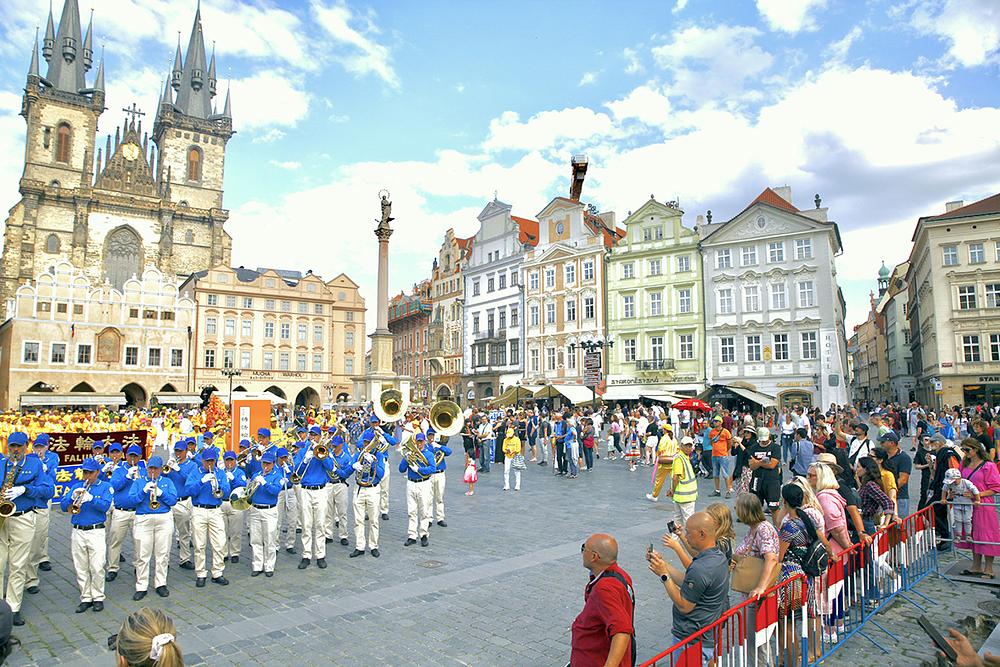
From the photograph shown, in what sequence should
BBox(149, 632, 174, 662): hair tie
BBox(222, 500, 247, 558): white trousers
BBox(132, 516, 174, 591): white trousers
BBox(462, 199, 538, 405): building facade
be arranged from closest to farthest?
1. BBox(149, 632, 174, 662): hair tie
2. BBox(132, 516, 174, 591): white trousers
3. BBox(222, 500, 247, 558): white trousers
4. BBox(462, 199, 538, 405): building facade

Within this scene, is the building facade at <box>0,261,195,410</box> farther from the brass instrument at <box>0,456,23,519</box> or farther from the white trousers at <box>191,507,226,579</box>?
the white trousers at <box>191,507,226,579</box>

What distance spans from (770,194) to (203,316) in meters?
49.7

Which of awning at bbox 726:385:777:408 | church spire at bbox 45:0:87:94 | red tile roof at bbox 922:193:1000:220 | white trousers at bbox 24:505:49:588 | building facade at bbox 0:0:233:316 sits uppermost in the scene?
church spire at bbox 45:0:87:94

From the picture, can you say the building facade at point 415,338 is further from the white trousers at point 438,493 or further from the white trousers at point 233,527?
the white trousers at point 233,527

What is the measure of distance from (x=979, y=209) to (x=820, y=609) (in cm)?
4758

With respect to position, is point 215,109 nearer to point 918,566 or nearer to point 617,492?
point 617,492

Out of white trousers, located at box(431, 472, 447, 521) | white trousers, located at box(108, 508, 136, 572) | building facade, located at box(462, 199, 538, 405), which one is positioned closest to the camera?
white trousers, located at box(108, 508, 136, 572)

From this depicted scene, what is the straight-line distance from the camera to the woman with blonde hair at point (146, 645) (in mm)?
2648

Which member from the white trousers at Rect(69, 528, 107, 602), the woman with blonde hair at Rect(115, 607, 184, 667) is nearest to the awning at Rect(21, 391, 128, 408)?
the white trousers at Rect(69, 528, 107, 602)

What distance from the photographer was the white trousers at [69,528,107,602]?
740 centimetres

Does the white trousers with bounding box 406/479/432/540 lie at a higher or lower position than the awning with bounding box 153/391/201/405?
lower

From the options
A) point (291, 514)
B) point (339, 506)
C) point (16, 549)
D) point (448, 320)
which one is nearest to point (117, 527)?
point (16, 549)

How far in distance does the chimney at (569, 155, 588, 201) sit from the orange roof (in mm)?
4860

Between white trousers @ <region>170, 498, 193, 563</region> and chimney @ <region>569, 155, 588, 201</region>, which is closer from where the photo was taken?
white trousers @ <region>170, 498, 193, 563</region>
